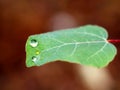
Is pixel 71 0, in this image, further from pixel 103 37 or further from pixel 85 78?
pixel 103 37

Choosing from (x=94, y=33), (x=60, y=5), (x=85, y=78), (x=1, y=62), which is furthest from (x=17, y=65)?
(x=94, y=33)

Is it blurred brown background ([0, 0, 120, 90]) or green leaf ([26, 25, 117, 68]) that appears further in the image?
blurred brown background ([0, 0, 120, 90])

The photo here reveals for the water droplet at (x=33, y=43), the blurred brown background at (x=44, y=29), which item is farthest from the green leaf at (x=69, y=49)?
the blurred brown background at (x=44, y=29)

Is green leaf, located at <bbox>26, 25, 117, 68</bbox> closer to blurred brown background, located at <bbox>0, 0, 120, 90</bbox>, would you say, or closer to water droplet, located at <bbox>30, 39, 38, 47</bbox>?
water droplet, located at <bbox>30, 39, 38, 47</bbox>

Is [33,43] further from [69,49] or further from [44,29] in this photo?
[44,29]

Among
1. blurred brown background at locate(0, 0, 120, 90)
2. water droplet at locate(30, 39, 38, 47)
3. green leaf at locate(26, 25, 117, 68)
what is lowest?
blurred brown background at locate(0, 0, 120, 90)

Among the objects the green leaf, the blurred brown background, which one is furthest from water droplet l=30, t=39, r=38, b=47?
the blurred brown background

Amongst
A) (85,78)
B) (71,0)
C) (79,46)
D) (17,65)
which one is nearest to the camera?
(79,46)
